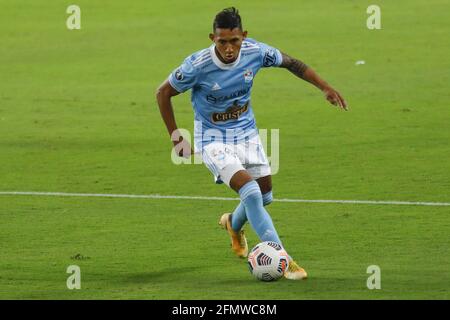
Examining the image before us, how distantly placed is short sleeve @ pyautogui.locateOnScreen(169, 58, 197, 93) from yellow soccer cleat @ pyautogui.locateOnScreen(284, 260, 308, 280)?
1.78m

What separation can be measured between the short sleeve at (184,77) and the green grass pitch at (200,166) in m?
1.61

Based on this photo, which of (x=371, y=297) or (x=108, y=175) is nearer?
(x=371, y=297)

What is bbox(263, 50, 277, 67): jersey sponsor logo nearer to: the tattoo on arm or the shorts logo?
the tattoo on arm

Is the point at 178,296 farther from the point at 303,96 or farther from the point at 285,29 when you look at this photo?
the point at 285,29

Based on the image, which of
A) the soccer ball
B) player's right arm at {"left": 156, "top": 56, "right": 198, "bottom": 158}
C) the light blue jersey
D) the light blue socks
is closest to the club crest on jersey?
the light blue jersey

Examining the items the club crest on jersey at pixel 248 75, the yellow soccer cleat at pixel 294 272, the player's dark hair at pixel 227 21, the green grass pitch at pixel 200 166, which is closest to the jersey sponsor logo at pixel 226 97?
the club crest on jersey at pixel 248 75

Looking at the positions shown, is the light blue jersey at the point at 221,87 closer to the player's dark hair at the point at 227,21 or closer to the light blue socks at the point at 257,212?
the player's dark hair at the point at 227,21

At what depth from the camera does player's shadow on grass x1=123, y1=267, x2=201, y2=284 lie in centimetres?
1148

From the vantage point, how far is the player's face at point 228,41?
11.5m

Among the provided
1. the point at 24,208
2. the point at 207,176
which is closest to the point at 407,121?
the point at 207,176

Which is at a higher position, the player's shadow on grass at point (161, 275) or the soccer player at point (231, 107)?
the soccer player at point (231, 107)

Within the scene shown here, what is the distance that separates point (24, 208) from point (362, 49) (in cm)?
1381

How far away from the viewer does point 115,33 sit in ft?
100
